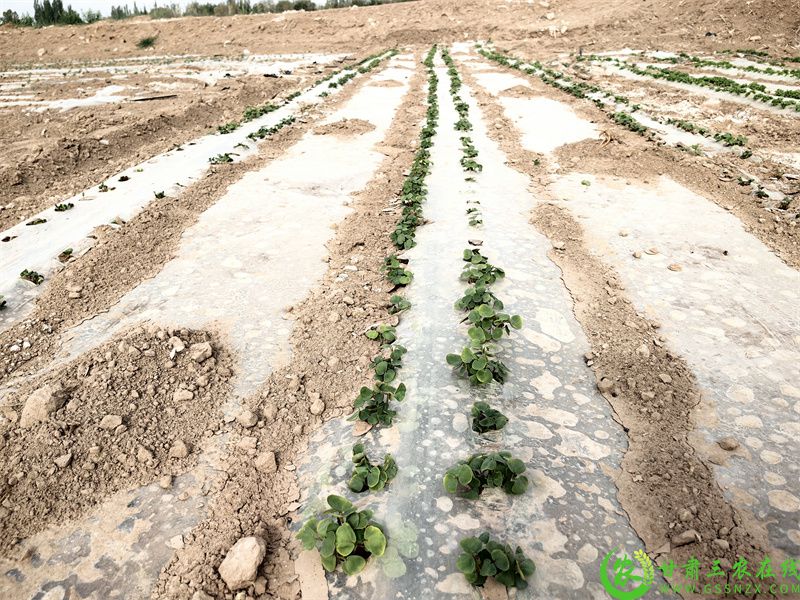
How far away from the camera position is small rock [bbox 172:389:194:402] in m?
4.38

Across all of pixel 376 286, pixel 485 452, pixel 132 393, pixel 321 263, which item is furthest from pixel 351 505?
pixel 321 263

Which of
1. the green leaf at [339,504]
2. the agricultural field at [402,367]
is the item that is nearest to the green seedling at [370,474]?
the agricultural field at [402,367]

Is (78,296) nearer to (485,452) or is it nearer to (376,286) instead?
(376,286)

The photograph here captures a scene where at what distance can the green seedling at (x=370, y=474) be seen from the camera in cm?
341

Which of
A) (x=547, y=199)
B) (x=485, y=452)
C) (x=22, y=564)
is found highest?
(x=547, y=199)

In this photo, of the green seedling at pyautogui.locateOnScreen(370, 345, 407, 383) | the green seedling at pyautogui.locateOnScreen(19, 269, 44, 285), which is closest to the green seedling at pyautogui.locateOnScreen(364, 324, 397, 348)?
the green seedling at pyautogui.locateOnScreen(370, 345, 407, 383)

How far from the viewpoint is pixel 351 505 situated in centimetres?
317

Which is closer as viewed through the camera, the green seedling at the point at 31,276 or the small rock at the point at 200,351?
the small rock at the point at 200,351

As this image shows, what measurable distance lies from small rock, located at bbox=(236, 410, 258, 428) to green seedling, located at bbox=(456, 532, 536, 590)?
2138 millimetres

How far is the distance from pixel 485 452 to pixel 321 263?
13.4 ft

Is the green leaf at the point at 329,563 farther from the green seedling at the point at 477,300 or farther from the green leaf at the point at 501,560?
the green seedling at the point at 477,300

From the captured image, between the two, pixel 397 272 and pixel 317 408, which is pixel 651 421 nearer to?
pixel 317 408

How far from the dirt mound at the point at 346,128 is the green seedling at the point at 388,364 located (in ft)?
32.7

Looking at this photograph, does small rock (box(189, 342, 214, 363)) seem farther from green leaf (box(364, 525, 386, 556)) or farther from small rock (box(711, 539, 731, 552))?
small rock (box(711, 539, 731, 552))
